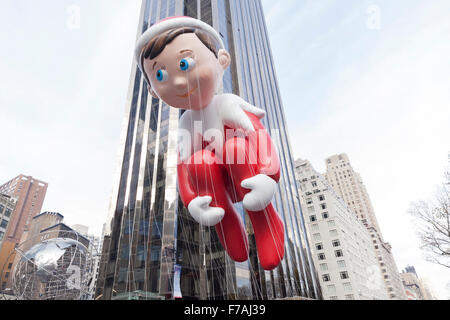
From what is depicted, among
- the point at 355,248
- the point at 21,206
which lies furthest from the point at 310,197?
the point at 21,206

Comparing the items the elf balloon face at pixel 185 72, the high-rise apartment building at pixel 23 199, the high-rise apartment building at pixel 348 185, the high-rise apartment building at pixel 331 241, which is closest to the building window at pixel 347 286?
the high-rise apartment building at pixel 331 241

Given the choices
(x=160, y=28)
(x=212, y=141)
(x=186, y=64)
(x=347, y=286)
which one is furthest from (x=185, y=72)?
(x=347, y=286)

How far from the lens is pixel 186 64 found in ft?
13.1

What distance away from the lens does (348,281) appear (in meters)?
32.6

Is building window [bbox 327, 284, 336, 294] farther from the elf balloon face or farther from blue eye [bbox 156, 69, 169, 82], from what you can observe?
blue eye [bbox 156, 69, 169, 82]

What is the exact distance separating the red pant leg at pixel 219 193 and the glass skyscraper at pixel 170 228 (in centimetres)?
913

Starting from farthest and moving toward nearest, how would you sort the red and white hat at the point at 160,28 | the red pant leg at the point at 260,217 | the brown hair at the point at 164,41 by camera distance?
1. the red and white hat at the point at 160,28
2. the brown hair at the point at 164,41
3. the red pant leg at the point at 260,217

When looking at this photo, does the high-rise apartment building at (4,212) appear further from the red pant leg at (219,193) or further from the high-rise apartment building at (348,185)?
the high-rise apartment building at (348,185)

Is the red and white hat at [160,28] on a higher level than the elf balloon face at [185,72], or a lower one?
higher

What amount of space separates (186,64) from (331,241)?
37.2 meters

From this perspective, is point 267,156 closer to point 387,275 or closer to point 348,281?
point 348,281

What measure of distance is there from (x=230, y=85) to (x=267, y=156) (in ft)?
69.2

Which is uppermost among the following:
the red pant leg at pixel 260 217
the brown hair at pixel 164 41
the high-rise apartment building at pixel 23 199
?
the high-rise apartment building at pixel 23 199

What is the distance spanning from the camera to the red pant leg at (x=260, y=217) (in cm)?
387
